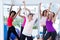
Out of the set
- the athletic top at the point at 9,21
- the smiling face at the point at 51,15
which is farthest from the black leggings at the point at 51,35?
the athletic top at the point at 9,21

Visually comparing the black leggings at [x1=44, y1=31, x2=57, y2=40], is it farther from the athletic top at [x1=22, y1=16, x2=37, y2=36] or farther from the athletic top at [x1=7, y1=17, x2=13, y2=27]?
the athletic top at [x1=7, y1=17, x2=13, y2=27]

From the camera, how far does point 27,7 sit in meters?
1.10

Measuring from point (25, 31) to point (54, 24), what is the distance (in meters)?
0.26

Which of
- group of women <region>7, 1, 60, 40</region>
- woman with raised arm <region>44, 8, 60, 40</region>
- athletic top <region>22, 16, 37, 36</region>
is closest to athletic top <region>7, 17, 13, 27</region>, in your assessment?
group of women <region>7, 1, 60, 40</region>

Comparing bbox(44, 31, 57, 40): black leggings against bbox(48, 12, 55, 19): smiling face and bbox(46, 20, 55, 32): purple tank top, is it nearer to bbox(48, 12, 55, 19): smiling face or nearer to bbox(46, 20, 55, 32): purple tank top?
bbox(46, 20, 55, 32): purple tank top

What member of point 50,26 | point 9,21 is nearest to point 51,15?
point 50,26

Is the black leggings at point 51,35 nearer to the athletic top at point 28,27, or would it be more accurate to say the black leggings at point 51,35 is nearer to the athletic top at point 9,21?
the athletic top at point 28,27

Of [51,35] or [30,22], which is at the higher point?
[30,22]

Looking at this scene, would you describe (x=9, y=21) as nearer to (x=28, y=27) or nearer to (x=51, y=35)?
(x=28, y=27)

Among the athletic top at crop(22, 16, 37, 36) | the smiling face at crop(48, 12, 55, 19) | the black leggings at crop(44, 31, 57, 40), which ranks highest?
the smiling face at crop(48, 12, 55, 19)

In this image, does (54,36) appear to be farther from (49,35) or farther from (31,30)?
(31,30)

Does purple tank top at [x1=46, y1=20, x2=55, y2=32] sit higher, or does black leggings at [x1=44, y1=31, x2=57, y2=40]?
purple tank top at [x1=46, y1=20, x2=55, y2=32]

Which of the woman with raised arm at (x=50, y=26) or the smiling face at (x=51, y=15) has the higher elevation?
the smiling face at (x=51, y=15)

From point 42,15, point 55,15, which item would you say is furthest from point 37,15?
point 55,15
